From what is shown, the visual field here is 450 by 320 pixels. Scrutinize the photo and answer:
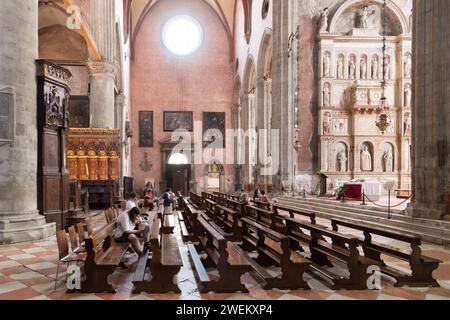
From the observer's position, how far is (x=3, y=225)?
7039mm

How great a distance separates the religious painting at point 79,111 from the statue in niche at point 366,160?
14.2 m

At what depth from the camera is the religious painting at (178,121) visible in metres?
30.3

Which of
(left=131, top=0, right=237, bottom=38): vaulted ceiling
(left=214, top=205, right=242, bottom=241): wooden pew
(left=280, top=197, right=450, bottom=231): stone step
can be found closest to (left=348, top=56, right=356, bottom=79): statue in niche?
(left=280, top=197, right=450, bottom=231): stone step

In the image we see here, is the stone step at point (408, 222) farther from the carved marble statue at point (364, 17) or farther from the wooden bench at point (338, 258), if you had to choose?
the carved marble statue at point (364, 17)

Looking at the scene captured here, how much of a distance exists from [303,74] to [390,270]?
14387mm

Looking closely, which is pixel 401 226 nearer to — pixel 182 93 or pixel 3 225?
pixel 3 225

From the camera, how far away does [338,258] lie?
4.99m

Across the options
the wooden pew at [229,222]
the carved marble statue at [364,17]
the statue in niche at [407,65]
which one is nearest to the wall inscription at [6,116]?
the wooden pew at [229,222]

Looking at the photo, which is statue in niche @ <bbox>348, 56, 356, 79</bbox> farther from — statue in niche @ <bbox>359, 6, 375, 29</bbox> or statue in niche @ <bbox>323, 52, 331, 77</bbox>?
statue in niche @ <bbox>359, 6, 375, 29</bbox>

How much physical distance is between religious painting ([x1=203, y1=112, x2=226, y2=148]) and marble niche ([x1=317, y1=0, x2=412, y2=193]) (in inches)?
531

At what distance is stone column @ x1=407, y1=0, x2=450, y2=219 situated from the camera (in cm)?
821

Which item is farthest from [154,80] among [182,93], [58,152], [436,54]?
[436,54]

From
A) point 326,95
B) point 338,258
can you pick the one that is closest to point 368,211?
point 338,258

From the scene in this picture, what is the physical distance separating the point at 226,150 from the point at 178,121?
4.33m
